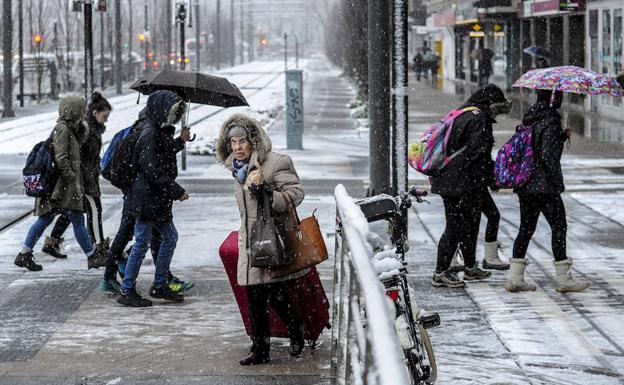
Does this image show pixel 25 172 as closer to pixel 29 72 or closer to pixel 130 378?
pixel 130 378

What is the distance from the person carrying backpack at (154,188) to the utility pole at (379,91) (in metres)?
2.94

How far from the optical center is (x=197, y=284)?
9.45 m

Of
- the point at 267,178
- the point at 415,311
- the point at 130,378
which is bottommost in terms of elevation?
the point at 130,378

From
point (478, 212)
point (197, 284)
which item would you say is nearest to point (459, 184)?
point (478, 212)

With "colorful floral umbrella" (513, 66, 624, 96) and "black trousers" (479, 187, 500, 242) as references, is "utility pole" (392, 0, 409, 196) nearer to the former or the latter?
"black trousers" (479, 187, 500, 242)

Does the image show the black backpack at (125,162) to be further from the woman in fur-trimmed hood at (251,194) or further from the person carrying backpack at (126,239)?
the woman in fur-trimmed hood at (251,194)

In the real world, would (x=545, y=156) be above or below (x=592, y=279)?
above

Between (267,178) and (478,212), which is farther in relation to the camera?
(478,212)

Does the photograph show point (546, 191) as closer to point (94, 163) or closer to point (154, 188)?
point (154, 188)

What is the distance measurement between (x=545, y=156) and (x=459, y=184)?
0.68 metres

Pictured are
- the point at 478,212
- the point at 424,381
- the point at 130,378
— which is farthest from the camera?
the point at 478,212

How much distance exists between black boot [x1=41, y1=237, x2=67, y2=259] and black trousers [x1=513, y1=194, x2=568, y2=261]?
13.3 feet

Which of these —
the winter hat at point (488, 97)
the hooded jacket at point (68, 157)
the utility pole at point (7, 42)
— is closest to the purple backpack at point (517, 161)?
the winter hat at point (488, 97)

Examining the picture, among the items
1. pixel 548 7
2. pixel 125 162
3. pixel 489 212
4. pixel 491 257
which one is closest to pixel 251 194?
pixel 125 162
